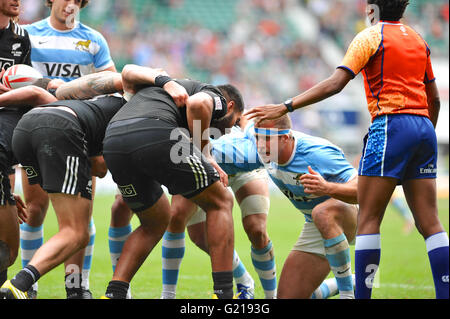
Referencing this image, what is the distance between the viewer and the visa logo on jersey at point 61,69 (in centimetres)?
643

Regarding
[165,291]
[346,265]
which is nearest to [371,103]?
[346,265]

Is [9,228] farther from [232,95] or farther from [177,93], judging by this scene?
[232,95]

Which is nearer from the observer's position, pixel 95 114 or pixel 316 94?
pixel 316 94

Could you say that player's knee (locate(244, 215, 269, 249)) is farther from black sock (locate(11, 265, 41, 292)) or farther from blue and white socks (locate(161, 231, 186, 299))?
black sock (locate(11, 265, 41, 292))

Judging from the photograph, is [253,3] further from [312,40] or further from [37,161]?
[37,161]

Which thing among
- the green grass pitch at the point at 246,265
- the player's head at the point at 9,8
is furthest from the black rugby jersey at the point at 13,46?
the green grass pitch at the point at 246,265

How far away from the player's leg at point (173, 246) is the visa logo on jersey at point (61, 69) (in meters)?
1.70

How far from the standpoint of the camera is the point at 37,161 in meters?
4.89

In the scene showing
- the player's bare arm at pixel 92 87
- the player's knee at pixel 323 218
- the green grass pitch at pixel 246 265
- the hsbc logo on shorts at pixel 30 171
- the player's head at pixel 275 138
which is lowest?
the green grass pitch at pixel 246 265

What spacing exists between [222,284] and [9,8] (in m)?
3.01

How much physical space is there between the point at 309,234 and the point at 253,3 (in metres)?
21.1

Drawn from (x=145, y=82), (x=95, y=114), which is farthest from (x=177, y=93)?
(x=95, y=114)

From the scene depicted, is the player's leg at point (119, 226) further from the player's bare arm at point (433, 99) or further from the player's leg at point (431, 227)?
the player's bare arm at point (433, 99)

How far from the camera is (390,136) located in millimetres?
4371
